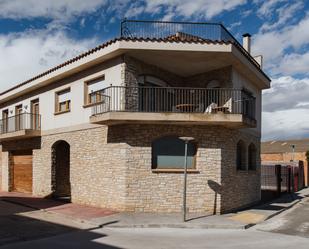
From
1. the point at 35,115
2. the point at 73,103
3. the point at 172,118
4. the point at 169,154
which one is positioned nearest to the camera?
the point at 172,118

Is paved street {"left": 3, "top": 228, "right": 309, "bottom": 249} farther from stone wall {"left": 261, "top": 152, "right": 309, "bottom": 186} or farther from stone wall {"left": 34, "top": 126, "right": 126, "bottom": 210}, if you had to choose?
stone wall {"left": 261, "top": 152, "right": 309, "bottom": 186}

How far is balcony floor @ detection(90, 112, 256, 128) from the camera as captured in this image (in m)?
12.9

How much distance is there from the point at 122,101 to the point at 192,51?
338 centimetres

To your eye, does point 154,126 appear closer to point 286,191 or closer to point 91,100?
point 91,100

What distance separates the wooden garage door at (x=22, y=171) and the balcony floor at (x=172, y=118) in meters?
8.90

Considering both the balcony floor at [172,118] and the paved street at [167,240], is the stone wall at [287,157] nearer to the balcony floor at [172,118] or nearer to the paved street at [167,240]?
the balcony floor at [172,118]

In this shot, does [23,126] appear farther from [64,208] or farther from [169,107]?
[169,107]

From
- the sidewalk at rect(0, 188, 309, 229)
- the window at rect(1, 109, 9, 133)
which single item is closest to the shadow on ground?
the sidewalk at rect(0, 188, 309, 229)

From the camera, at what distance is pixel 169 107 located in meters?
15.7

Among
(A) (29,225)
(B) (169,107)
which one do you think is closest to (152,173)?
(B) (169,107)

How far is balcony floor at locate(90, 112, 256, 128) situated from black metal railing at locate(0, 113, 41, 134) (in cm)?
728

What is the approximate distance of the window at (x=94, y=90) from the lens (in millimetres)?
14900

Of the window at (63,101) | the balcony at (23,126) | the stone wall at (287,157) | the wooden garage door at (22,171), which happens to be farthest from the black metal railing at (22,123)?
the stone wall at (287,157)

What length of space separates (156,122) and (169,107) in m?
2.32
